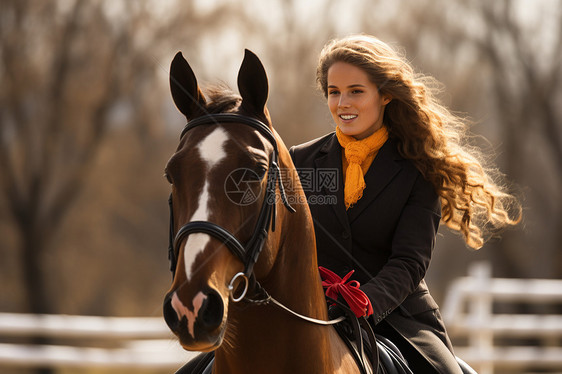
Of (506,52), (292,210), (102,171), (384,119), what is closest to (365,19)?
(506,52)

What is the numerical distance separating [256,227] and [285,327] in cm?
41

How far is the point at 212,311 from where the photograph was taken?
2014 mm

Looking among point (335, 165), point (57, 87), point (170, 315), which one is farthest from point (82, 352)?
point (170, 315)

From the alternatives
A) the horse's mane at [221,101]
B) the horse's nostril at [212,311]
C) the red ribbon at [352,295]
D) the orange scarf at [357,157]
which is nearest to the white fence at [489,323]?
the orange scarf at [357,157]

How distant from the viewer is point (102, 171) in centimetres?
1574

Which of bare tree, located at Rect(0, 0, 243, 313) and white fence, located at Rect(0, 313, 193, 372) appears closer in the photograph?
white fence, located at Rect(0, 313, 193, 372)

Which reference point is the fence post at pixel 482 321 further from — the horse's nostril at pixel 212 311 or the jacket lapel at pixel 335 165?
the horse's nostril at pixel 212 311

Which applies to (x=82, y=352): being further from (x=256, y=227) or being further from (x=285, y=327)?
(x=256, y=227)

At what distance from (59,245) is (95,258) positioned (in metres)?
1.23

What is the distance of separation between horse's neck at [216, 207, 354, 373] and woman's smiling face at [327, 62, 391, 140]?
87cm

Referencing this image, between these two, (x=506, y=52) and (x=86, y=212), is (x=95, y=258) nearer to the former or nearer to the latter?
(x=86, y=212)

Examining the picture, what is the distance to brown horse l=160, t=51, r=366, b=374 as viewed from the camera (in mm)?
2014

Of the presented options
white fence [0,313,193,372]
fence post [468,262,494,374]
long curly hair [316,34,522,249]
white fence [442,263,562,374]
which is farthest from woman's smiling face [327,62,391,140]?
fence post [468,262,494,374]

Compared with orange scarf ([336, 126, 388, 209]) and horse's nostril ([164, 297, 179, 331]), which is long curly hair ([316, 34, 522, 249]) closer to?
orange scarf ([336, 126, 388, 209])
